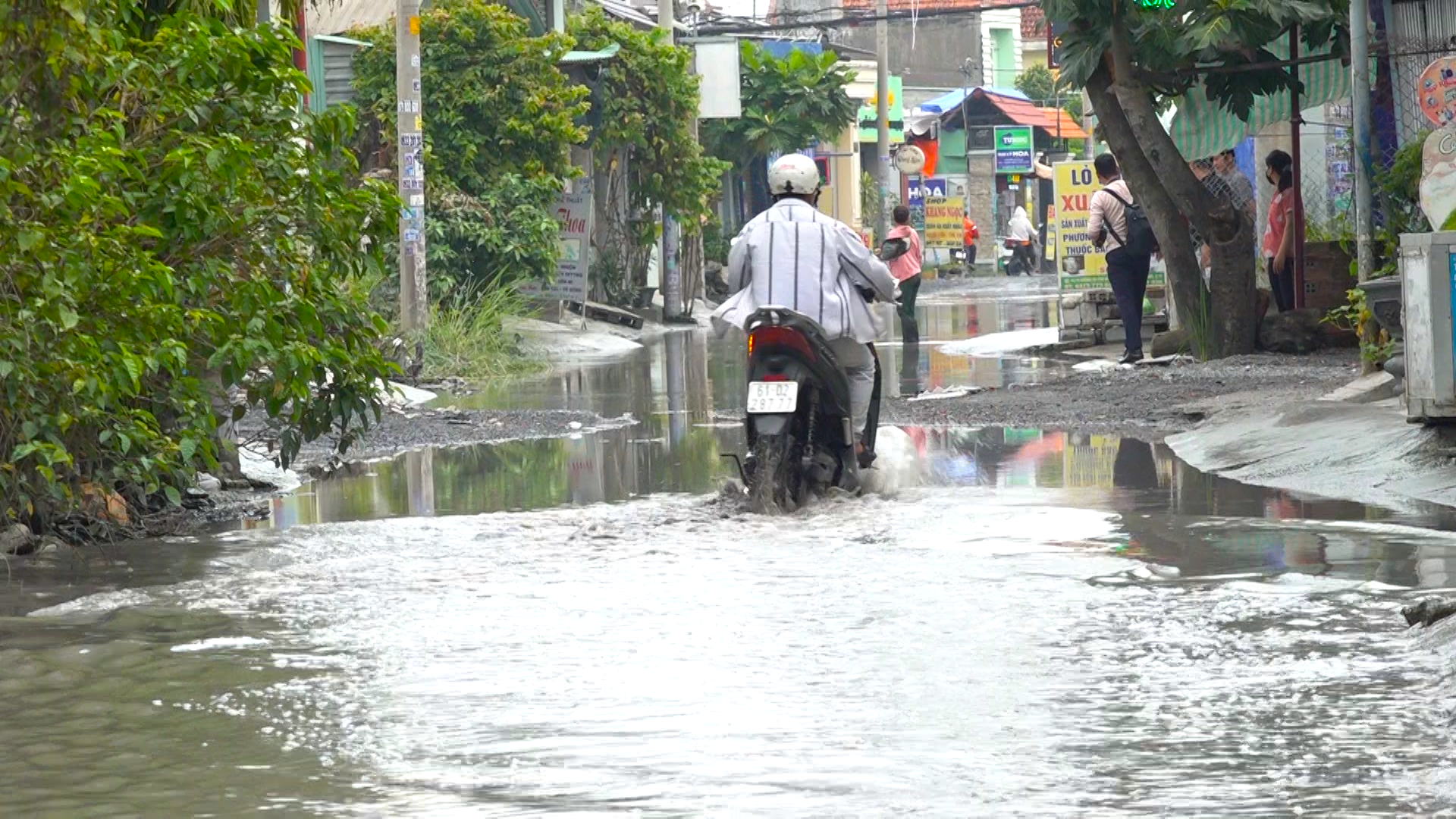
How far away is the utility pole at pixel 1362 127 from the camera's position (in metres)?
13.9

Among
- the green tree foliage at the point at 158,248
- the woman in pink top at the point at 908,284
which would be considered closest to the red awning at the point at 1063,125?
the woman in pink top at the point at 908,284

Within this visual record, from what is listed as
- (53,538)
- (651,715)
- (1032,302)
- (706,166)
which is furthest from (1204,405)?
(1032,302)

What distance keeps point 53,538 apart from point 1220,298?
37.0 ft

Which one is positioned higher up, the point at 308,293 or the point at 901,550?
the point at 308,293

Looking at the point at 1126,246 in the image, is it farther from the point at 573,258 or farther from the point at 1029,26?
the point at 1029,26

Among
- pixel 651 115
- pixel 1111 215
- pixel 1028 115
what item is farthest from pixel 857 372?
pixel 1028 115

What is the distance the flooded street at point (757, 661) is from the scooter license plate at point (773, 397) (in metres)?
0.49

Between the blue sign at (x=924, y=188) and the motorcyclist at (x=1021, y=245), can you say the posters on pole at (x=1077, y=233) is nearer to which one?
the motorcyclist at (x=1021, y=245)

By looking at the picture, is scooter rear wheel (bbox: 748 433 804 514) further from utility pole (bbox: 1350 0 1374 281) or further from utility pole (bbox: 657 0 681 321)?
utility pole (bbox: 657 0 681 321)

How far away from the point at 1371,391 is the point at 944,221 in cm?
4322

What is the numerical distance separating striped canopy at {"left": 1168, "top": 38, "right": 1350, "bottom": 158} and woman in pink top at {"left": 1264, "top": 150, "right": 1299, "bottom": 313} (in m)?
0.54

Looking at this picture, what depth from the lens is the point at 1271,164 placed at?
715 inches

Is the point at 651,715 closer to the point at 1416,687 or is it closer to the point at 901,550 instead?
the point at 1416,687

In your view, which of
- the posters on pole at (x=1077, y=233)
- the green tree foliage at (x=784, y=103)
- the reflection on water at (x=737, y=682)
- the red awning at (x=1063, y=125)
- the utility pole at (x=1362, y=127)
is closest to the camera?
the reflection on water at (x=737, y=682)
